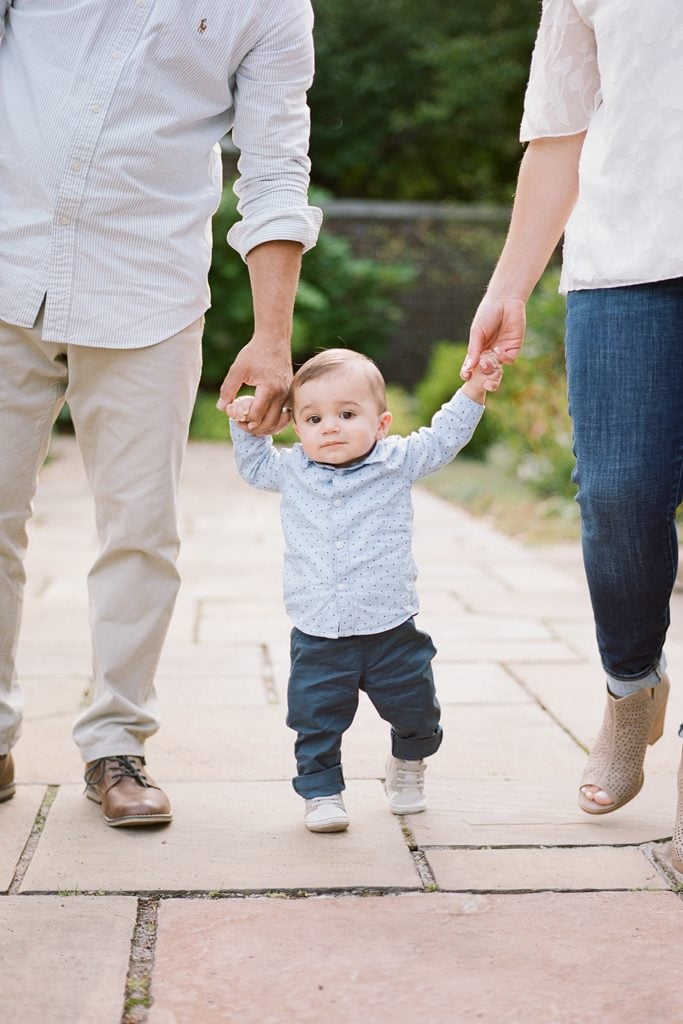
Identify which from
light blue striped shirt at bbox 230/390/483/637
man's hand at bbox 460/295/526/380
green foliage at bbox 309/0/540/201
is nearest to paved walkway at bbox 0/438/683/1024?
light blue striped shirt at bbox 230/390/483/637

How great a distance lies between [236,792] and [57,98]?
1.31m

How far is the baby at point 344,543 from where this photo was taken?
207cm

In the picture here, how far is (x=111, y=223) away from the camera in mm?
2061

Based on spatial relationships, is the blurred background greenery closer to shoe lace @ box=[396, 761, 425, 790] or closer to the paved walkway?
the paved walkway

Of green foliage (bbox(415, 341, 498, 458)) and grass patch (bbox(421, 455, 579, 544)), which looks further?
green foliage (bbox(415, 341, 498, 458))

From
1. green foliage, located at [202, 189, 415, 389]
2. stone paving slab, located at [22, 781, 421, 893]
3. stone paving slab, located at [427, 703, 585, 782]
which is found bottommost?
stone paving slab, located at [22, 781, 421, 893]

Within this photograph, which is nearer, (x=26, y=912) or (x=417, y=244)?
(x=26, y=912)

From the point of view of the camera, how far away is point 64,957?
1.68 metres

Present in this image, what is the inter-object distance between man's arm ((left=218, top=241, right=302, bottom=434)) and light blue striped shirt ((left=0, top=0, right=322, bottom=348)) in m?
0.04

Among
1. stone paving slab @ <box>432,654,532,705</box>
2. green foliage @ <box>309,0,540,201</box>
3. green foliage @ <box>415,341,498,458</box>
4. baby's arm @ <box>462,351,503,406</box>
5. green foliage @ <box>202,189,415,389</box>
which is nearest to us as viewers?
baby's arm @ <box>462,351,503,406</box>

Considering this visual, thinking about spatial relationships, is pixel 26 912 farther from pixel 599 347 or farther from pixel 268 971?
pixel 599 347

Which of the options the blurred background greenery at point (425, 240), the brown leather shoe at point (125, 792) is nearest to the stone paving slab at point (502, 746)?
the brown leather shoe at point (125, 792)

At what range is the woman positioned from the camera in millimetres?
1850

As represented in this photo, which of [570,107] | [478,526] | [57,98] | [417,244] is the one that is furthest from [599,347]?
[417,244]
